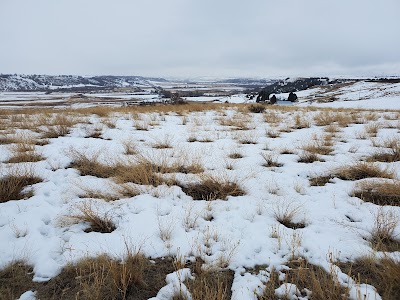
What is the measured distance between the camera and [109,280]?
2090 mm

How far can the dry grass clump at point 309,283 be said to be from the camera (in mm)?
1880

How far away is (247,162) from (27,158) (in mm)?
3784

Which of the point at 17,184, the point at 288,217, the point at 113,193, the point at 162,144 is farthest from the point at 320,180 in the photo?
the point at 17,184

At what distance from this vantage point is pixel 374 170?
12.6 feet

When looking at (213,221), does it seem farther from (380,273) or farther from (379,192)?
(379,192)

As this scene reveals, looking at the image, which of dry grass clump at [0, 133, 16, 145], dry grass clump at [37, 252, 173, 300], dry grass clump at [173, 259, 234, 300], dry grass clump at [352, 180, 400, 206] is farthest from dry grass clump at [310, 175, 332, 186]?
dry grass clump at [0, 133, 16, 145]

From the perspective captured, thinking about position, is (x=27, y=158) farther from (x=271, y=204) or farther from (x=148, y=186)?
(x=271, y=204)

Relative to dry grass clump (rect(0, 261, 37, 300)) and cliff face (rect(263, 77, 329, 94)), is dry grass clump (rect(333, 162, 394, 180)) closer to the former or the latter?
dry grass clump (rect(0, 261, 37, 300))

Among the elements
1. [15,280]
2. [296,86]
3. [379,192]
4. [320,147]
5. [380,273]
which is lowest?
[15,280]

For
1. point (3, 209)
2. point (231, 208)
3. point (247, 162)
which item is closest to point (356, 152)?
point (247, 162)

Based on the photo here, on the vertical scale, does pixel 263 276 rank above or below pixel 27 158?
below

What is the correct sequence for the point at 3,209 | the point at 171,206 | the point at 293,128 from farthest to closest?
the point at 293,128 < the point at 171,206 < the point at 3,209

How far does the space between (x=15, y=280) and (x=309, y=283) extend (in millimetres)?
2331

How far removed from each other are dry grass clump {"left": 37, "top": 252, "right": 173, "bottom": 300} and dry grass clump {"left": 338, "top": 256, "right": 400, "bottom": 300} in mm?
1494
